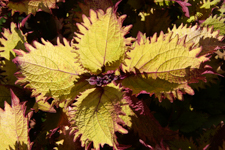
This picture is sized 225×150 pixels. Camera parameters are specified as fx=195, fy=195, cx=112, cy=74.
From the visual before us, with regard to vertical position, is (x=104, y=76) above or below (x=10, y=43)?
below

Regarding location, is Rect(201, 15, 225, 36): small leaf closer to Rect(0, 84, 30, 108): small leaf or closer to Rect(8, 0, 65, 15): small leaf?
Rect(8, 0, 65, 15): small leaf

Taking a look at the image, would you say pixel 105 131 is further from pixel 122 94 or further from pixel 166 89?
pixel 166 89

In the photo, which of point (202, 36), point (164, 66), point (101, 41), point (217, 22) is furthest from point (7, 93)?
point (217, 22)

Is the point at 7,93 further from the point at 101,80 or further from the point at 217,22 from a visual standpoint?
the point at 217,22

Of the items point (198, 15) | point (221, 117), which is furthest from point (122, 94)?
point (221, 117)

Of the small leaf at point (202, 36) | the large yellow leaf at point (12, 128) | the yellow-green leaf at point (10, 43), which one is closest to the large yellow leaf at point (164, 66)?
the small leaf at point (202, 36)

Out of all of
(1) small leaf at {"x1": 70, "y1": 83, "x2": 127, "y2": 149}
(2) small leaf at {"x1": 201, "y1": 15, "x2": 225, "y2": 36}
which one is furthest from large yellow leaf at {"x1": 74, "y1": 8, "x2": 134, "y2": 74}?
(2) small leaf at {"x1": 201, "y1": 15, "x2": 225, "y2": 36}
